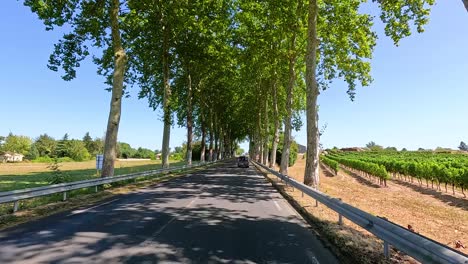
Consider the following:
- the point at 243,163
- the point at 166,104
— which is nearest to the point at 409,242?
the point at 166,104

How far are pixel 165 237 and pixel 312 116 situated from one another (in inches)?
465

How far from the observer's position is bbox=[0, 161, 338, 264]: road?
249 inches

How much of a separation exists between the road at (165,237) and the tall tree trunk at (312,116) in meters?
5.47

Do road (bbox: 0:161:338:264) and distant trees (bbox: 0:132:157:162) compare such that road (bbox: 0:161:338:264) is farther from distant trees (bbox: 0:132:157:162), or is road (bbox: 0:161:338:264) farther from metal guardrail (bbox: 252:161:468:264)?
distant trees (bbox: 0:132:157:162)

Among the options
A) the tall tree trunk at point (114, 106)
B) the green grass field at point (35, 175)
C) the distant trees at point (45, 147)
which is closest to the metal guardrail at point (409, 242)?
the tall tree trunk at point (114, 106)

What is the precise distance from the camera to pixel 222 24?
29.5 m

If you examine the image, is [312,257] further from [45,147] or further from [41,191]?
[45,147]

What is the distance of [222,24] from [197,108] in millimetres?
34975

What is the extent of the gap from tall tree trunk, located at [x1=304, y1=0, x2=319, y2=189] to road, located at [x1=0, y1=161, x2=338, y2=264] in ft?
18.0

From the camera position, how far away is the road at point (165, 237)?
6.32 m

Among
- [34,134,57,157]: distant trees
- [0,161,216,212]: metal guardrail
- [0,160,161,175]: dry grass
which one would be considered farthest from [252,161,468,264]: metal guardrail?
[34,134,57,157]: distant trees

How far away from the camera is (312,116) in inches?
712

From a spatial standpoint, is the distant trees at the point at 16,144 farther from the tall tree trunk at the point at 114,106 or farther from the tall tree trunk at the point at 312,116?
the tall tree trunk at the point at 312,116

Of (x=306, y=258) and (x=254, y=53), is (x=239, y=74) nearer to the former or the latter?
(x=254, y=53)
